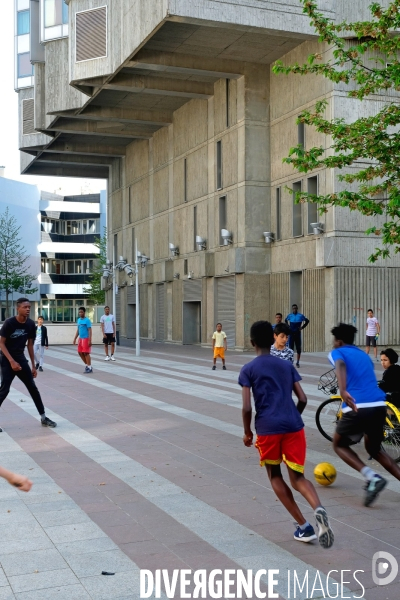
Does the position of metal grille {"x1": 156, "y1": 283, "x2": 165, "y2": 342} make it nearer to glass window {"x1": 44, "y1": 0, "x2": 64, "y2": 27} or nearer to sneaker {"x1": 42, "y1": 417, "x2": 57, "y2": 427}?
glass window {"x1": 44, "y1": 0, "x2": 64, "y2": 27}

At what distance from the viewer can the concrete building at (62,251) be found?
93169 millimetres

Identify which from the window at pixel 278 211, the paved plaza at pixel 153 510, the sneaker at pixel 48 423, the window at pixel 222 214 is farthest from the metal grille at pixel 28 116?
the sneaker at pixel 48 423

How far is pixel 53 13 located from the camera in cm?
4316

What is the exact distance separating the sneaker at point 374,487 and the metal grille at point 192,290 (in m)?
32.3

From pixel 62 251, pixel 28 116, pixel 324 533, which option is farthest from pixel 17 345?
pixel 62 251

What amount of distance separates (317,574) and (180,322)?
3688 cm

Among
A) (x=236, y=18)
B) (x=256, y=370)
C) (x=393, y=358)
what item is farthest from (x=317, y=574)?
(x=236, y=18)

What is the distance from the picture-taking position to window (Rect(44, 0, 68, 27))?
4266cm

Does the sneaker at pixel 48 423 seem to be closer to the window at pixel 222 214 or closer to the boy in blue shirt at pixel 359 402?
the boy in blue shirt at pixel 359 402

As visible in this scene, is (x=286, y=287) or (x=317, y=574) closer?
(x=317, y=574)

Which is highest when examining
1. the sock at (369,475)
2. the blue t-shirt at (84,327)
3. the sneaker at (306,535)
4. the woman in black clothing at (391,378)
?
the blue t-shirt at (84,327)

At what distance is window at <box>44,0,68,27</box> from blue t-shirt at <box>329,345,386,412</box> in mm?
39631

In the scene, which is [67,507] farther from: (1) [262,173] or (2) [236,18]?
(1) [262,173]

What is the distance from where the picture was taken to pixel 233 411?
43.2ft
